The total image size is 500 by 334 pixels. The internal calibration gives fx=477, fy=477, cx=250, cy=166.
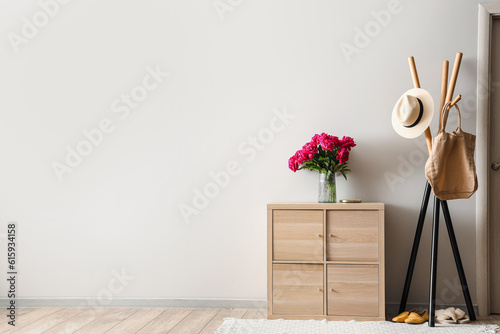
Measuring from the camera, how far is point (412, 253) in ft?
9.16

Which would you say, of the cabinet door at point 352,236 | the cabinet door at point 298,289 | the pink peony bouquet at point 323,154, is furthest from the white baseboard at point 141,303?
the pink peony bouquet at point 323,154

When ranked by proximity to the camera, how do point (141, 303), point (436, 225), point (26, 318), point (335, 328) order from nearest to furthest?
point (335, 328) < point (436, 225) < point (26, 318) < point (141, 303)

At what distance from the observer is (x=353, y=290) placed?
2686 millimetres

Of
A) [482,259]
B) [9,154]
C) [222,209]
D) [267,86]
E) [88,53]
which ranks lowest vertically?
[482,259]

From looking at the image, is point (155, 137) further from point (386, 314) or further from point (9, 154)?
point (386, 314)

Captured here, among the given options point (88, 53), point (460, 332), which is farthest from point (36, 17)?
point (460, 332)

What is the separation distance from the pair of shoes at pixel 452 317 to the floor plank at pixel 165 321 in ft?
4.85

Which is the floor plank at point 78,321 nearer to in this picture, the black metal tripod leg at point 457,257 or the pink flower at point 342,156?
the pink flower at point 342,156

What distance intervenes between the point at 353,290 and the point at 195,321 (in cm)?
92

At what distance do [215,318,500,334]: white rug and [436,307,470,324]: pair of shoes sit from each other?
53 mm

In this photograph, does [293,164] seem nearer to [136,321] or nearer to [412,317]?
[412,317]

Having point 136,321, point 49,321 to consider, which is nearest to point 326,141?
point 136,321

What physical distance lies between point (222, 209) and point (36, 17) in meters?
1.81

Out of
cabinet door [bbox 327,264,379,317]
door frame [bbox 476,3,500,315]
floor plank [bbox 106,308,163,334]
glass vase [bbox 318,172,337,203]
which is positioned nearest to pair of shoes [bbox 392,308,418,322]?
cabinet door [bbox 327,264,379,317]
